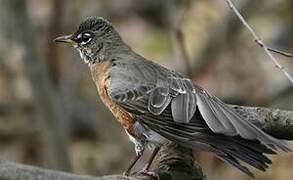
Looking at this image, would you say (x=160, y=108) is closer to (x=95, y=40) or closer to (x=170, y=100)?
(x=170, y=100)

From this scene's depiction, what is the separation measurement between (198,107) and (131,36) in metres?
7.19

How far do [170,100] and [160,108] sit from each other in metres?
0.13

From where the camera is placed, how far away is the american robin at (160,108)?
4.27 metres

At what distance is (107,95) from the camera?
5207 mm

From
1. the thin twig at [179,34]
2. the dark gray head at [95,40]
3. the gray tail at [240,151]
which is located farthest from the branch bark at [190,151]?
the thin twig at [179,34]

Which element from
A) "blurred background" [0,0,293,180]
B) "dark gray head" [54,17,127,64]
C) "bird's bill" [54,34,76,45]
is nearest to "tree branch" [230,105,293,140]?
"dark gray head" [54,17,127,64]

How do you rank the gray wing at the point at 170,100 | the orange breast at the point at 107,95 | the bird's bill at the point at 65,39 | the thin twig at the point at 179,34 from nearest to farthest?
the gray wing at the point at 170,100 → the orange breast at the point at 107,95 → the bird's bill at the point at 65,39 → the thin twig at the point at 179,34

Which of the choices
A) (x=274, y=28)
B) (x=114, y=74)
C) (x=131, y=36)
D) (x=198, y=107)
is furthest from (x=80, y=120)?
(x=198, y=107)

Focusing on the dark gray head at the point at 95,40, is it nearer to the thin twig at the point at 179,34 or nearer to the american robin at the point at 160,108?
the american robin at the point at 160,108

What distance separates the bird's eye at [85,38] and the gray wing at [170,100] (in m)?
0.54

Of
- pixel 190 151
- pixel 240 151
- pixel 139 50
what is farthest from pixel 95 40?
pixel 139 50

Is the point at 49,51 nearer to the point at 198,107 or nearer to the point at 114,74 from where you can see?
the point at 114,74

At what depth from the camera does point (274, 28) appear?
36.8 ft

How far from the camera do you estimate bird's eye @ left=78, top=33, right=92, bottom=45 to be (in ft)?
19.2
